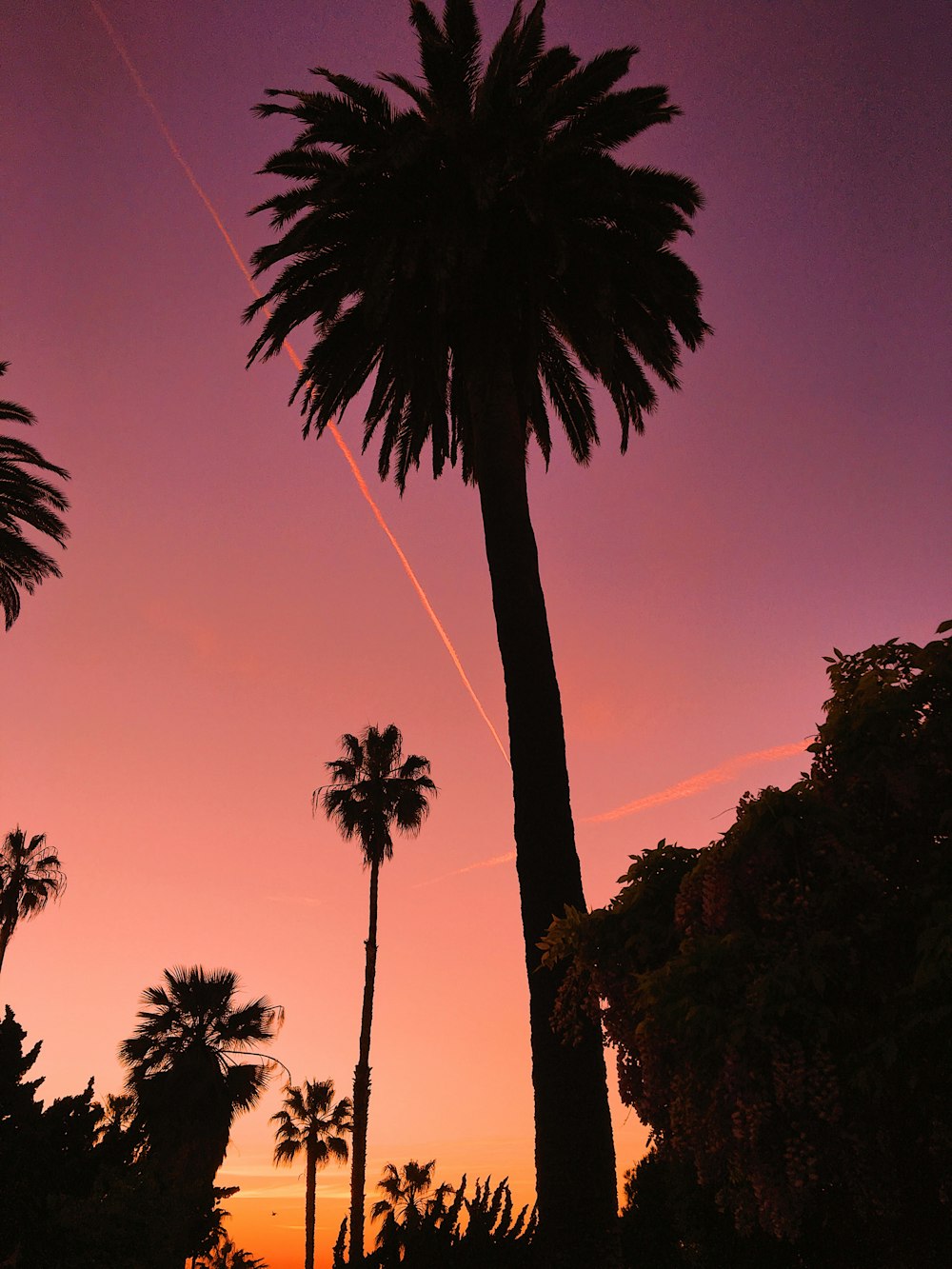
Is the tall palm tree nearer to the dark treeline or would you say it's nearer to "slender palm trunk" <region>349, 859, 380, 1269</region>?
"slender palm trunk" <region>349, 859, 380, 1269</region>

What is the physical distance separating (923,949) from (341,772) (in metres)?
33.9

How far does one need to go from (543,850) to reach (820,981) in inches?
198

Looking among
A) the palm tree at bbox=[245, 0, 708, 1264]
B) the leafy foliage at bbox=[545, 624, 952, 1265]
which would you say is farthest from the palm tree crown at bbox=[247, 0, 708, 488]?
the leafy foliage at bbox=[545, 624, 952, 1265]

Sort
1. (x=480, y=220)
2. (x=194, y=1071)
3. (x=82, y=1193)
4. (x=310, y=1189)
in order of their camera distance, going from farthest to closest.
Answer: (x=310, y=1189), (x=194, y=1071), (x=480, y=220), (x=82, y=1193)

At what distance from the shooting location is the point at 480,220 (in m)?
15.9

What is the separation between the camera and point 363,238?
55.1 feet

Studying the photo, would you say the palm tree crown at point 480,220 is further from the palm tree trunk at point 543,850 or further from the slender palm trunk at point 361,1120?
the slender palm trunk at point 361,1120

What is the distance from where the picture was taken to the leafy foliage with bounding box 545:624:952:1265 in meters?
8.47

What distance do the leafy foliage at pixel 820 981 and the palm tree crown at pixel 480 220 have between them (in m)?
8.17

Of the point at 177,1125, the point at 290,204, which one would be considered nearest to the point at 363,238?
the point at 290,204

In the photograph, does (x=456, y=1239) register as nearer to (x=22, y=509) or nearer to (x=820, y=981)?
(x=820, y=981)

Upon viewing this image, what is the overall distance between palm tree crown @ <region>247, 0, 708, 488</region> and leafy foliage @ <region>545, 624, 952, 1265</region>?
817 cm

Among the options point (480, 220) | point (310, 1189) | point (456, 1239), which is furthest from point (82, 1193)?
point (310, 1189)

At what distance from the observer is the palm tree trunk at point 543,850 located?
36.1 feet
